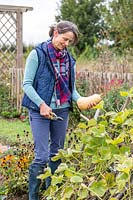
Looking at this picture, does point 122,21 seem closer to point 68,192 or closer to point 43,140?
point 43,140

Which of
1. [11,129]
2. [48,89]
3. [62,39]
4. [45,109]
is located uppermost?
[62,39]

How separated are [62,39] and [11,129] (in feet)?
18.0

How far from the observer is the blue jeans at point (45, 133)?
13.1ft

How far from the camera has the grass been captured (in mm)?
7859

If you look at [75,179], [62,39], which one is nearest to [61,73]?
[62,39]

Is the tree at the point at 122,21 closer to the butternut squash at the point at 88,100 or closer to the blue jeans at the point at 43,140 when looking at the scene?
the blue jeans at the point at 43,140

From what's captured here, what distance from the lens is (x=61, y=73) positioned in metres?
4.03

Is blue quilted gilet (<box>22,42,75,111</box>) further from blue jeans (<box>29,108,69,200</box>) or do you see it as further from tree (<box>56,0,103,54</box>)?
tree (<box>56,0,103,54</box>)

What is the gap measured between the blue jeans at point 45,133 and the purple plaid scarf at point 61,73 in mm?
111

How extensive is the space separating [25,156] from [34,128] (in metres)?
0.96

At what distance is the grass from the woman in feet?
10.2

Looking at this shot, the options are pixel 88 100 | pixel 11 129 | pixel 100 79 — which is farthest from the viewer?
pixel 100 79

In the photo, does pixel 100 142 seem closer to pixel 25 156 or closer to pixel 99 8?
pixel 25 156

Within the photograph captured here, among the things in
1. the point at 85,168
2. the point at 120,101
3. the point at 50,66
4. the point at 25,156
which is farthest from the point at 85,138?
the point at 120,101
